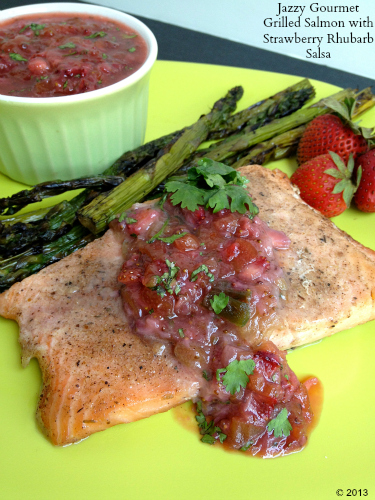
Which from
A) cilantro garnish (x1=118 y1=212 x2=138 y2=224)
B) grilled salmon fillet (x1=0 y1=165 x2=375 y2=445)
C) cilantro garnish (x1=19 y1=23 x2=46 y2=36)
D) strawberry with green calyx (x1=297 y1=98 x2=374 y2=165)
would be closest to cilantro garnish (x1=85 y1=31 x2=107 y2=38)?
cilantro garnish (x1=19 y1=23 x2=46 y2=36)

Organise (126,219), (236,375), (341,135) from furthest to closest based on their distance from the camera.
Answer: (341,135), (126,219), (236,375)

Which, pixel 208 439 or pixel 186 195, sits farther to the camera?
pixel 186 195

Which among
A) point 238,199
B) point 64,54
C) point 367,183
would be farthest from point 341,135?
point 64,54

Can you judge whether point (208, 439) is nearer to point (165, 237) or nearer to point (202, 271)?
point (202, 271)

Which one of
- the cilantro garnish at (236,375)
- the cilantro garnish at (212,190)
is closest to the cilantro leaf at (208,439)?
the cilantro garnish at (236,375)

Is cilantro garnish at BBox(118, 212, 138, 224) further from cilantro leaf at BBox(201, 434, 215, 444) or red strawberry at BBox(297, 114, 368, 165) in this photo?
red strawberry at BBox(297, 114, 368, 165)

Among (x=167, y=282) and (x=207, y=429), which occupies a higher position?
(x=167, y=282)

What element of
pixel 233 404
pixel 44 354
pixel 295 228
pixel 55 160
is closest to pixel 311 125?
pixel 295 228
